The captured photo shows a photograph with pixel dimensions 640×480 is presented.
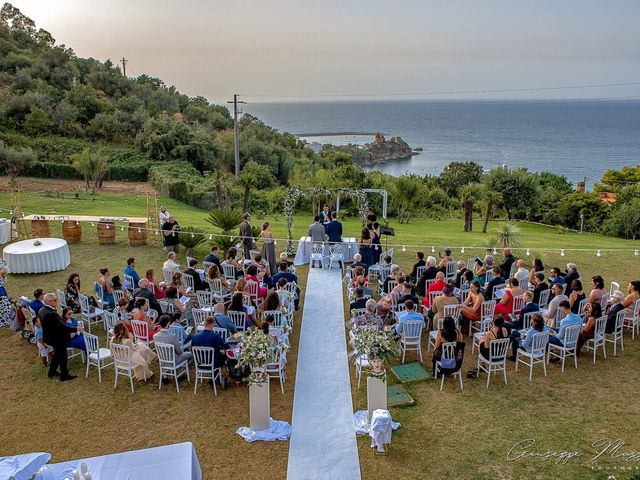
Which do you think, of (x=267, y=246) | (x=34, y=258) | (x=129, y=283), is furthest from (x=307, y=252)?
(x=34, y=258)

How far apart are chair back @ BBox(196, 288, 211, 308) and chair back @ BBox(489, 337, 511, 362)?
18.3 ft

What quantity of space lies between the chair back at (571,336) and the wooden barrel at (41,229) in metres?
15.7

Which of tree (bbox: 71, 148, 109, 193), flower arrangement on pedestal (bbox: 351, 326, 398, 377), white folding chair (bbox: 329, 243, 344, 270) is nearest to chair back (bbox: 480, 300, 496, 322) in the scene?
flower arrangement on pedestal (bbox: 351, 326, 398, 377)

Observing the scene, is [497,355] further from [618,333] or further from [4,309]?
[4,309]

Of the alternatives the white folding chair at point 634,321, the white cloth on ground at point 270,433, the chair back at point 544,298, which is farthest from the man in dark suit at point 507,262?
the white cloth on ground at point 270,433

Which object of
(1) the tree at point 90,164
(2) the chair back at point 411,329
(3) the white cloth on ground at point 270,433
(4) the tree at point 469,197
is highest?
(1) the tree at point 90,164

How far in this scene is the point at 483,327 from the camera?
999 cm

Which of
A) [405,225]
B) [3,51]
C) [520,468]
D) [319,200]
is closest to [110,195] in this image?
[319,200]

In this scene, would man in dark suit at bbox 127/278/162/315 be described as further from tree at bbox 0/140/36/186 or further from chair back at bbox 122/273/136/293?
tree at bbox 0/140/36/186

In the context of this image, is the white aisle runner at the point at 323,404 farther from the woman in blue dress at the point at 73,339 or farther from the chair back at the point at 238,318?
the woman in blue dress at the point at 73,339

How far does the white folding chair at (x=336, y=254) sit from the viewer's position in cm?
1495

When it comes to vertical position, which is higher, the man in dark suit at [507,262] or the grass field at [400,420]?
the man in dark suit at [507,262]

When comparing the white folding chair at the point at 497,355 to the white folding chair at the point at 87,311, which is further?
the white folding chair at the point at 87,311

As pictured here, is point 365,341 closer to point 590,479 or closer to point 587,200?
point 590,479
